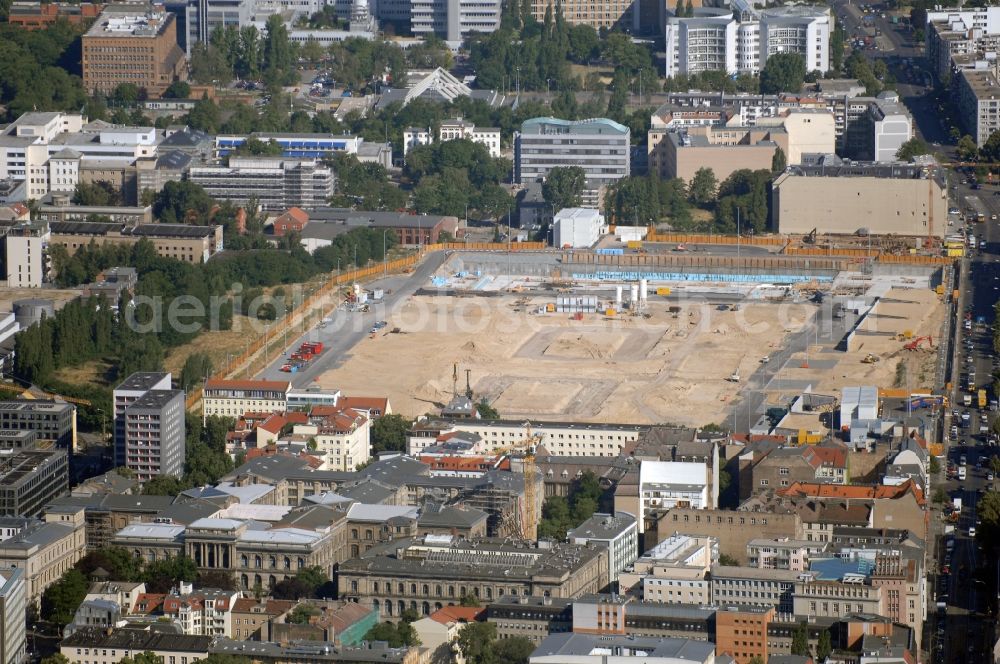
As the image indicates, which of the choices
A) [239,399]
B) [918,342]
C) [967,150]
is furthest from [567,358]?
[967,150]

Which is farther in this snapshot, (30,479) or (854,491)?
(30,479)

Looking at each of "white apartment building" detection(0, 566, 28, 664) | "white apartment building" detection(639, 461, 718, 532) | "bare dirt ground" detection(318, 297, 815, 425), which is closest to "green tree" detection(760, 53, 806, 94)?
"bare dirt ground" detection(318, 297, 815, 425)

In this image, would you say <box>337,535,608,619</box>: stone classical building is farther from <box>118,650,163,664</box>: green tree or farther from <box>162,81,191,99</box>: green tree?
<box>162,81,191,99</box>: green tree

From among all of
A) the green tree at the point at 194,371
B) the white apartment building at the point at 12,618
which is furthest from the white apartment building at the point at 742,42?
the white apartment building at the point at 12,618

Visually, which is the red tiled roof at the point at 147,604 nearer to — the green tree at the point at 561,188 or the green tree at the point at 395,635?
the green tree at the point at 395,635

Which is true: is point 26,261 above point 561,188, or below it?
below

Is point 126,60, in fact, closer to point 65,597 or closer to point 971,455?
point 971,455

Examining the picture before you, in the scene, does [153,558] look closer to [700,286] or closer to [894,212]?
[700,286]
